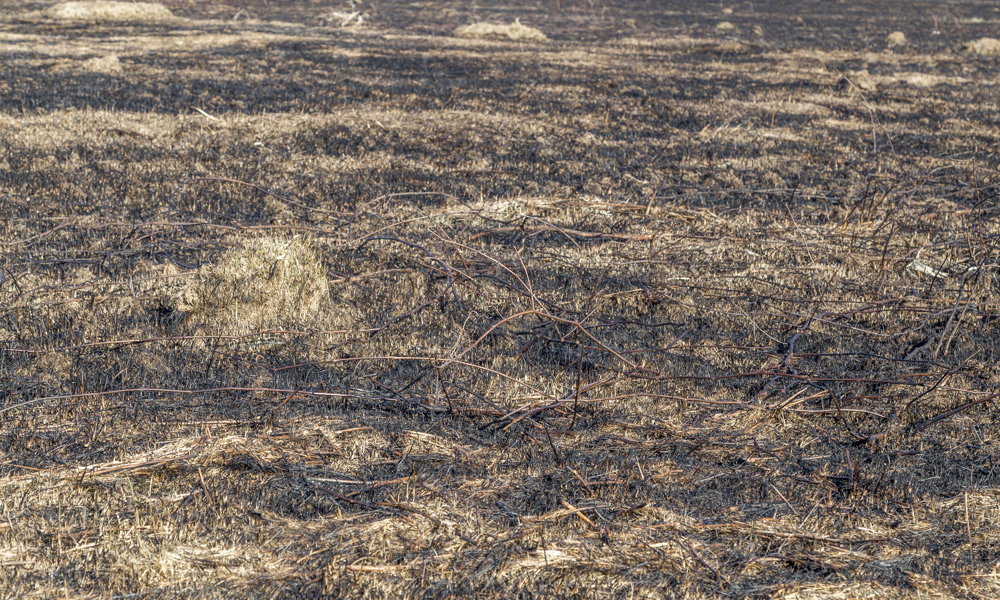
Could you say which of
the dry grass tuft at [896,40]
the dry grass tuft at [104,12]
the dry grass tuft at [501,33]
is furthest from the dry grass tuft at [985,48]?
the dry grass tuft at [104,12]

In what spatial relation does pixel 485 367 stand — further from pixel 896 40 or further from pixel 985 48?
pixel 896 40

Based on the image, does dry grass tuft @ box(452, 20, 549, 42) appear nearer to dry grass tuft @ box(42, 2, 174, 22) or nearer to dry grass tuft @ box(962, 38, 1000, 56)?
dry grass tuft @ box(42, 2, 174, 22)

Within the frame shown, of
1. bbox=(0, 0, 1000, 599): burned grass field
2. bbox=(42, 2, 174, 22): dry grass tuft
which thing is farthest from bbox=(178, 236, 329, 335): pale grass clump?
bbox=(42, 2, 174, 22): dry grass tuft

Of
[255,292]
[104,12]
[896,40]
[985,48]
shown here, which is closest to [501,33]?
[896,40]

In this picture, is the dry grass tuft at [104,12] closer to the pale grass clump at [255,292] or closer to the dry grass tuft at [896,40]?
A: the dry grass tuft at [896,40]

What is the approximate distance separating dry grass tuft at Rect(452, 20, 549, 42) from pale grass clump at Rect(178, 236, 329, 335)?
19.0 meters

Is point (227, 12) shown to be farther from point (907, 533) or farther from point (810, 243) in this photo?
point (907, 533)

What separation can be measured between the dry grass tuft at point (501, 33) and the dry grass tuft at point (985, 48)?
37.5 feet

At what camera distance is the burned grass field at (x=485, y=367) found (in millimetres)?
2629

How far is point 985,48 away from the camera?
69.5 ft

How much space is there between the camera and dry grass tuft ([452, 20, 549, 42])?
875 inches

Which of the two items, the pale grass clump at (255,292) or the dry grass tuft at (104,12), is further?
the dry grass tuft at (104,12)

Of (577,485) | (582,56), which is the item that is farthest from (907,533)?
(582,56)

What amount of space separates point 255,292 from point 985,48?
23.0 metres
